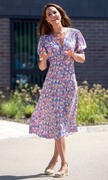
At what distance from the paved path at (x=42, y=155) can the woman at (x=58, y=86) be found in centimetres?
43

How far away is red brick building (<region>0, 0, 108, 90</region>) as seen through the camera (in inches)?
644

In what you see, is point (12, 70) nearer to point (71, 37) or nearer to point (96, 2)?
point (96, 2)

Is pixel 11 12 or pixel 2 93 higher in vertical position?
pixel 11 12

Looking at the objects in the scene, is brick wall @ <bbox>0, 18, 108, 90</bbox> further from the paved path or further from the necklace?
the necklace

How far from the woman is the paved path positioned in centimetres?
43

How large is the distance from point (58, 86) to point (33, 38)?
971 centimetres

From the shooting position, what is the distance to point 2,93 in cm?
1608

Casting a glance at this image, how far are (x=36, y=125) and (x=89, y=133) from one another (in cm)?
462

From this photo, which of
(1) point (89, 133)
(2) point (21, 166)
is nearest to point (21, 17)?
(1) point (89, 133)

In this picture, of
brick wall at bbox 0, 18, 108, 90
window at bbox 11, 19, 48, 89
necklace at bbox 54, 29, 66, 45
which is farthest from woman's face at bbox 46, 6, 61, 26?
brick wall at bbox 0, 18, 108, 90

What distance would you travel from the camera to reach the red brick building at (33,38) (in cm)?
1636

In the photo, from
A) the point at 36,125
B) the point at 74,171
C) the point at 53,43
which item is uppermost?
the point at 53,43

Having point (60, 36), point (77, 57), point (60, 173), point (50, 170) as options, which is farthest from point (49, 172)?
point (60, 36)

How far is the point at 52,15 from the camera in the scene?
722cm
